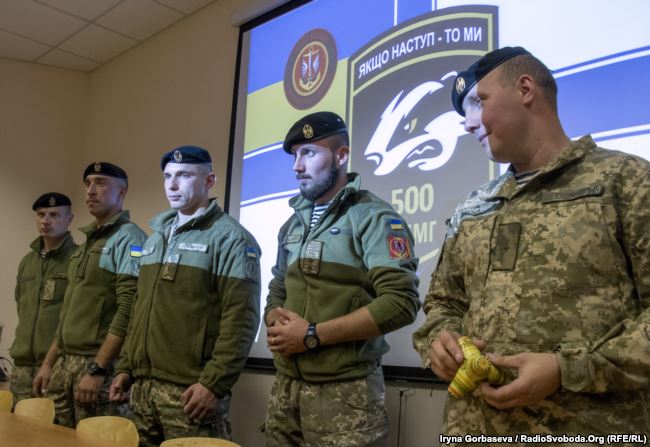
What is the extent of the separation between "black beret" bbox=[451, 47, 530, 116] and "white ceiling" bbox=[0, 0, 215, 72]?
313 centimetres

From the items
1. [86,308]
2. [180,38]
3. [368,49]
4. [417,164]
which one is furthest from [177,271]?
[180,38]

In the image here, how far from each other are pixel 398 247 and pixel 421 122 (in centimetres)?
81

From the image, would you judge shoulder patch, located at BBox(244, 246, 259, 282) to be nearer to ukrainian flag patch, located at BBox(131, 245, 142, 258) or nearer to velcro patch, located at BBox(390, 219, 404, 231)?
velcro patch, located at BBox(390, 219, 404, 231)

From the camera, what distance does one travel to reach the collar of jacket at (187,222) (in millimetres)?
2357

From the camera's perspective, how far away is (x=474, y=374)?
111 cm

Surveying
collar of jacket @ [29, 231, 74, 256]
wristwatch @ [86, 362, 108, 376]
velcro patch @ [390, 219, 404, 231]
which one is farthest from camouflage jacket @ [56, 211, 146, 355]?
velcro patch @ [390, 219, 404, 231]

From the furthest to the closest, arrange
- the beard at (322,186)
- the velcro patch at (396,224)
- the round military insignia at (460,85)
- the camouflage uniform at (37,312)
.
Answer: the camouflage uniform at (37,312) → the beard at (322,186) → the velcro patch at (396,224) → the round military insignia at (460,85)

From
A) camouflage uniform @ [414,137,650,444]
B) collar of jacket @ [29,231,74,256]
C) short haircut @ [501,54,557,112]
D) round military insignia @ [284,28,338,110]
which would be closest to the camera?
camouflage uniform @ [414,137,650,444]

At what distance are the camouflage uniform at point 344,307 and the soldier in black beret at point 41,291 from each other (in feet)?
6.18

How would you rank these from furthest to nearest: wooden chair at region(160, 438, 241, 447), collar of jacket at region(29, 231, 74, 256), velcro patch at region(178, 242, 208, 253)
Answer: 1. collar of jacket at region(29, 231, 74, 256)
2. velcro patch at region(178, 242, 208, 253)
3. wooden chair at region(160, 438, 241, 447)

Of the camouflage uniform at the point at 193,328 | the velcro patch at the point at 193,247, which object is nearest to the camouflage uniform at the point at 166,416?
the camouflage uniform at the point at 193,328

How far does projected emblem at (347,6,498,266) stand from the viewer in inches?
89.8

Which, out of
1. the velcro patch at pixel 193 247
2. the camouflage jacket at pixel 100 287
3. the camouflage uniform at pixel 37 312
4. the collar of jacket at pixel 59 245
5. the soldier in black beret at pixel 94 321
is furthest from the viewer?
the collar of jacket at pixel 59 245

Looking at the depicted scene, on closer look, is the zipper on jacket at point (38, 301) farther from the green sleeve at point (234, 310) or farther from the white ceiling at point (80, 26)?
the white ceiling at point (80, 26)
